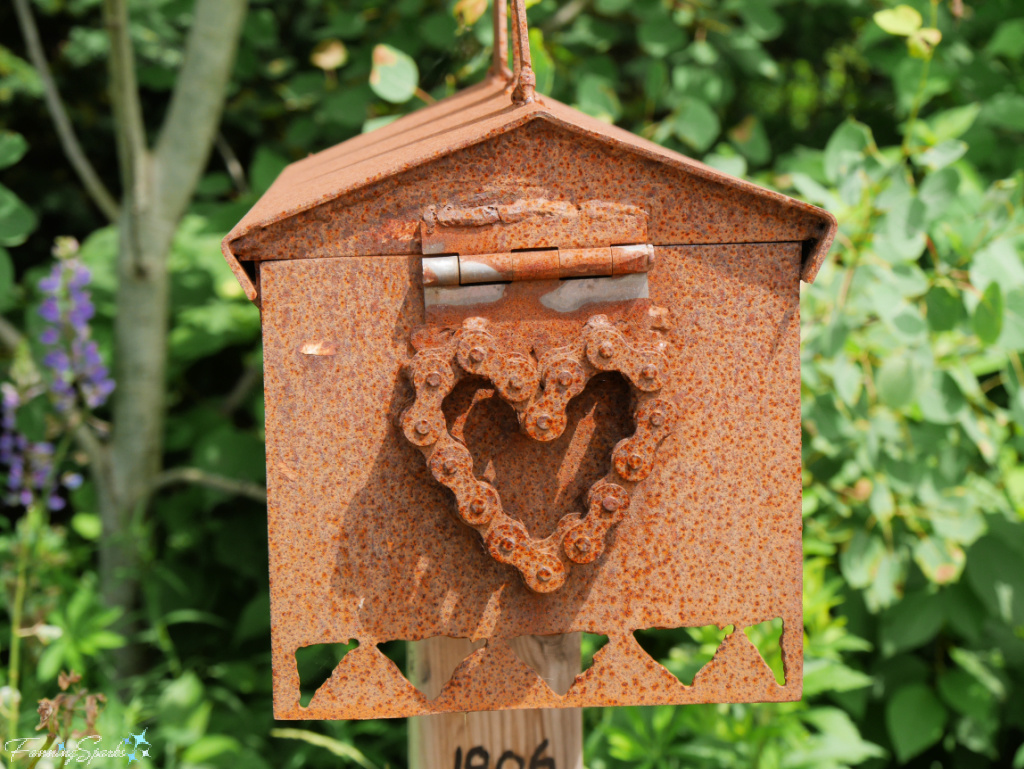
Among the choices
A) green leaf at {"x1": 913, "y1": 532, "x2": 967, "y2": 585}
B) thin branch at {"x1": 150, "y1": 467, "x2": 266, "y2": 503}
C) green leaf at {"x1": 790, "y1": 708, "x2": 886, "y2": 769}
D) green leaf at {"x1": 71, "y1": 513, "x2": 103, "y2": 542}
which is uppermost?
thin branch at {"x1": 150, "y1": 467, "x2": 266, "y2": 503}

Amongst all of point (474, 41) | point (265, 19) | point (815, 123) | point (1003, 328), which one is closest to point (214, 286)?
point (265, 19)

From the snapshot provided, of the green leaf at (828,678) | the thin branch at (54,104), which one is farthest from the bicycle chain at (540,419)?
the thin branch at (54,104)

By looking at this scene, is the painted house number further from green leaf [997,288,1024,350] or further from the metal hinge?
green leaf [997,288,1024,350]

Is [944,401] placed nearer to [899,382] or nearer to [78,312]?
[899,382]

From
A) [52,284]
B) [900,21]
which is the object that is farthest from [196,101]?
[900,21]

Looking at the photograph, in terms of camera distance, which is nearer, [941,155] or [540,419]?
[540,419]

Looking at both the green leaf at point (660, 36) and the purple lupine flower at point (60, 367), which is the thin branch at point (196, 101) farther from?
the green leaf at point (660, 36)

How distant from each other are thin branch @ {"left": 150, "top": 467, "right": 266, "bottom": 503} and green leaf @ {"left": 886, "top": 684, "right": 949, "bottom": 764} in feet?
5.03

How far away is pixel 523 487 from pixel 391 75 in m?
0.88

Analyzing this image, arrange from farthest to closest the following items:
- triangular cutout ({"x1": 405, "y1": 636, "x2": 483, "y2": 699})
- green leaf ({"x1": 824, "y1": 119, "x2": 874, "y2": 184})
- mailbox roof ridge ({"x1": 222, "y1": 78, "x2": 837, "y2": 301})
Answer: green leaf ({"x1": 824, "y1": 119, "x2": 874, "y2": 184}) < triangular cutout ({"x1": 405, "y1": 636, "x2": 483, "y2": 699}) < mailbox roof ridge ({"x1": 222, "y1": 78, "x2": 837, "y2": 301})

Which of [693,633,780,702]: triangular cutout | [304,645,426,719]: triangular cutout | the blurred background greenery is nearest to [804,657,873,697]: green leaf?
the blurred background greenery

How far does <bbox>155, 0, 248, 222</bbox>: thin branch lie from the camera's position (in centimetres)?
175

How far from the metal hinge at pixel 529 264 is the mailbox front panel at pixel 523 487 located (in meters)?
0.02

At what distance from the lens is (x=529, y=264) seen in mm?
856
